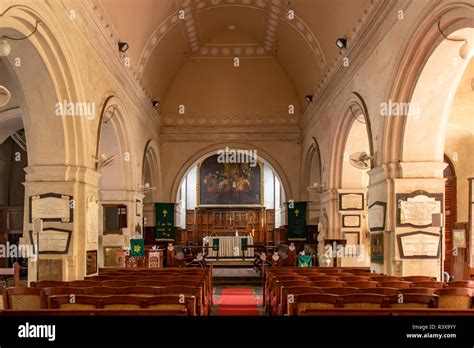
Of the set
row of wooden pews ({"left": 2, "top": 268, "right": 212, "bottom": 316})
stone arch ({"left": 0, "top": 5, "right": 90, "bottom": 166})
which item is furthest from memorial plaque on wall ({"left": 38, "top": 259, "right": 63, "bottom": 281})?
row of wooden pews ({"left": 2, "top": 268, "right": 212, "bottom": 316})

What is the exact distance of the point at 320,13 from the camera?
49.0ft

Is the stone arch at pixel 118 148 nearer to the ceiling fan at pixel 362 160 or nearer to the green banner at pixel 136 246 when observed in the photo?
the green banner at pixel 136 246

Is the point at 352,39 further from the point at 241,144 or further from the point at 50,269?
the point at 241,144

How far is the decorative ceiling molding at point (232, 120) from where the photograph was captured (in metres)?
22.9

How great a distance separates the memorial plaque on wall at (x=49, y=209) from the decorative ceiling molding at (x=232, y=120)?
497 inches

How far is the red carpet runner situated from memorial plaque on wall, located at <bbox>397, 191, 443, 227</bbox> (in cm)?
331

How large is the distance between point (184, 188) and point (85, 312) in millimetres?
25445

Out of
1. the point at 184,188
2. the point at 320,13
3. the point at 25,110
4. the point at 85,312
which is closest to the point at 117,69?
the point at 25,110

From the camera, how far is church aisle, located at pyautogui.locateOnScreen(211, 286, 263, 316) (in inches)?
439

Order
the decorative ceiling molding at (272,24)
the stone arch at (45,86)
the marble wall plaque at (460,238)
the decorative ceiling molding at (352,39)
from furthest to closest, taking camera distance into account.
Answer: the decorative ceiling molding at (272,24) → the marble wall plaque at (460,238) → the decorative ceiling molding at (352,39) → the stone arch at (45,86)

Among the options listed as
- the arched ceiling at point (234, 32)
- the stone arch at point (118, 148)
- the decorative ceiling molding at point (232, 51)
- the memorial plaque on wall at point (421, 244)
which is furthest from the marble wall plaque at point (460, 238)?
the decorative ceiling molding at point (232, 51)

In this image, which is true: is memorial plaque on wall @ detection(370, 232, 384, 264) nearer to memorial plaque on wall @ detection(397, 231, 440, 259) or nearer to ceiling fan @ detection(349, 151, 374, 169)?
memorial plaque on wall @ detection(397, 231, 440, 259)

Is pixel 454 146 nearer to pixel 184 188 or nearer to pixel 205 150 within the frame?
pixel 205 150

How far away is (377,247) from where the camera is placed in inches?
444
